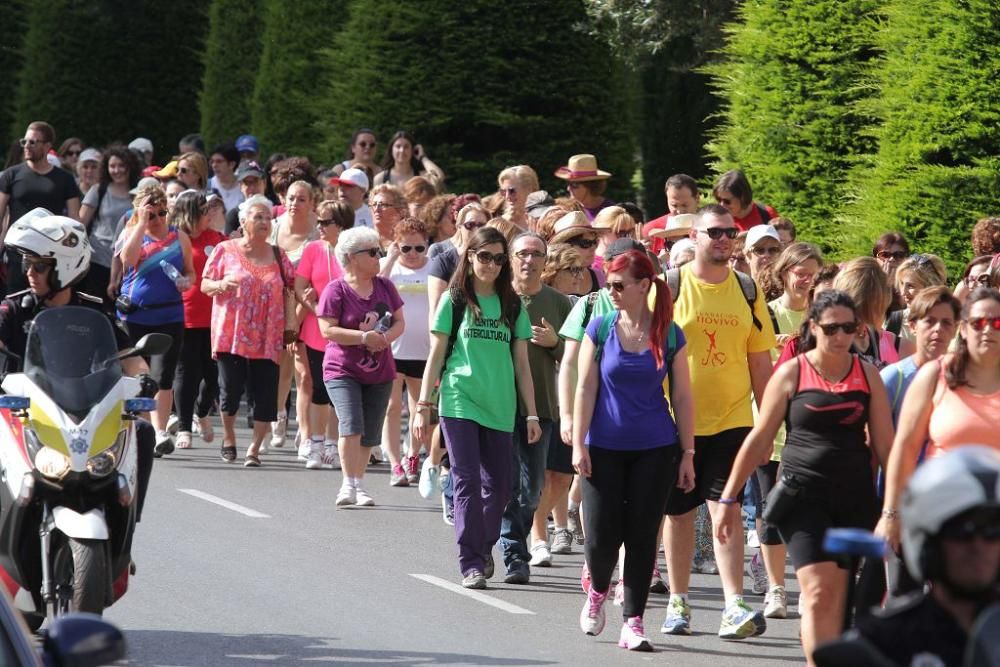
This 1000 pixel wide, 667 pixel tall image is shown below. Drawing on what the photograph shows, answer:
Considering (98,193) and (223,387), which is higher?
(98,193)

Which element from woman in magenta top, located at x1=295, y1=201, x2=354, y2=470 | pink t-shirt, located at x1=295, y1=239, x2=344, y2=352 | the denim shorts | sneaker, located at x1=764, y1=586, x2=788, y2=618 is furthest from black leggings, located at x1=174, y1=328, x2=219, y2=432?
sneaker, located at x1=764, y1=586, x2=788, y2=618

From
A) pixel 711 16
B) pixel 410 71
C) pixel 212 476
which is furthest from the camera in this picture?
pixel 711 16

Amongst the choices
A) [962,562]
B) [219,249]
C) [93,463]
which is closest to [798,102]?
[219,249]

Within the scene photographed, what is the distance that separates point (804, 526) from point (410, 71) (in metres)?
16.3

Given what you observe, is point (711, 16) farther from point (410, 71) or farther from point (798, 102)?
point (798, 102)

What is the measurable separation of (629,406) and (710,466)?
77 cm

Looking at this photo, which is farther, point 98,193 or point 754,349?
point 98,193

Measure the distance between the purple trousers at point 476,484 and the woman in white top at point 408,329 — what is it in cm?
388

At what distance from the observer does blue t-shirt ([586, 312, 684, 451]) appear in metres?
8.82

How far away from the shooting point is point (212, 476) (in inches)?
559

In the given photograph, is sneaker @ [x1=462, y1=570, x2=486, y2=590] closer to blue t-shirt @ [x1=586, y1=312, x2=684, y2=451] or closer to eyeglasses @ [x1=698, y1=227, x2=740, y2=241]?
blue t-shirt @ [x1=586, y1=312, x2=684, y2=451]

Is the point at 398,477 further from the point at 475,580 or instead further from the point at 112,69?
the point at 112,69

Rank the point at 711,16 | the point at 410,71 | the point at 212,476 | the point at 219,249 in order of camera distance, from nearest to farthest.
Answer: the point at 212,476
the point at 219,249
the point at 410,71
the point at 711,16

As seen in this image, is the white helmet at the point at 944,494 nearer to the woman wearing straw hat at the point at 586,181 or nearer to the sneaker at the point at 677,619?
the sneaker at the point at 677,619
